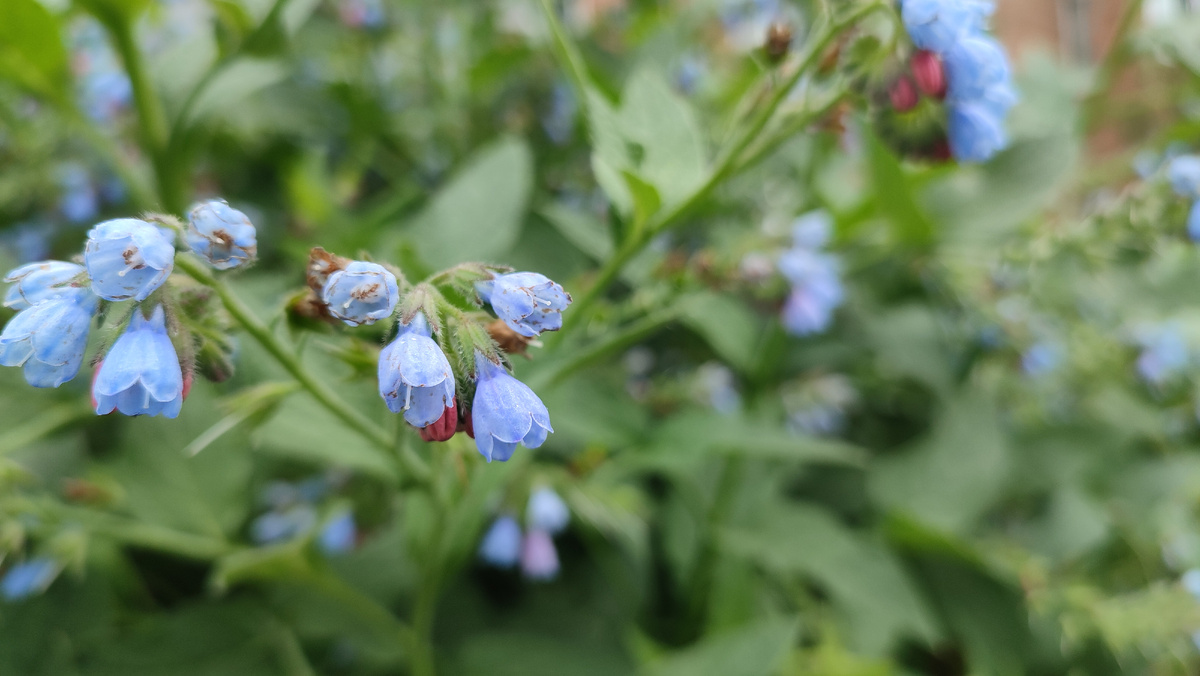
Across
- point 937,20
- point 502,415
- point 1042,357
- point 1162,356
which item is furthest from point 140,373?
point 1162,356

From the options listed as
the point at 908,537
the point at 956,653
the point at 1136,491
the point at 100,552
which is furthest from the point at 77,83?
the point at 1136,491

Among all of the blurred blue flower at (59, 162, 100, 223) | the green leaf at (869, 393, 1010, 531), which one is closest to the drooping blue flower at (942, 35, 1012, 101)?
the green leaf at (869, 393, 1010, 531)

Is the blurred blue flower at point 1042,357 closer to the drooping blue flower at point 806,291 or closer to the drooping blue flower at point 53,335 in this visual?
the drooping blue flower at point 806,291

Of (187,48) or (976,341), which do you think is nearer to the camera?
(187,48)

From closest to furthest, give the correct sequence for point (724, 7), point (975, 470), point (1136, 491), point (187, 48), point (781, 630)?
1. point (781, 630)
2. point (187, 48)
3. point (975, 470)
4. point (1136, 491)
5. point (724, 7)

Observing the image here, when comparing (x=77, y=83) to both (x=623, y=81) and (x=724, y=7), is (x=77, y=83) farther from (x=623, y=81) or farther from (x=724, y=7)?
(x=724, y=7)

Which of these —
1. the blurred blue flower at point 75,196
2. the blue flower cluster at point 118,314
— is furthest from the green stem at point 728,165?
the blurred blue flower at point 75,196
